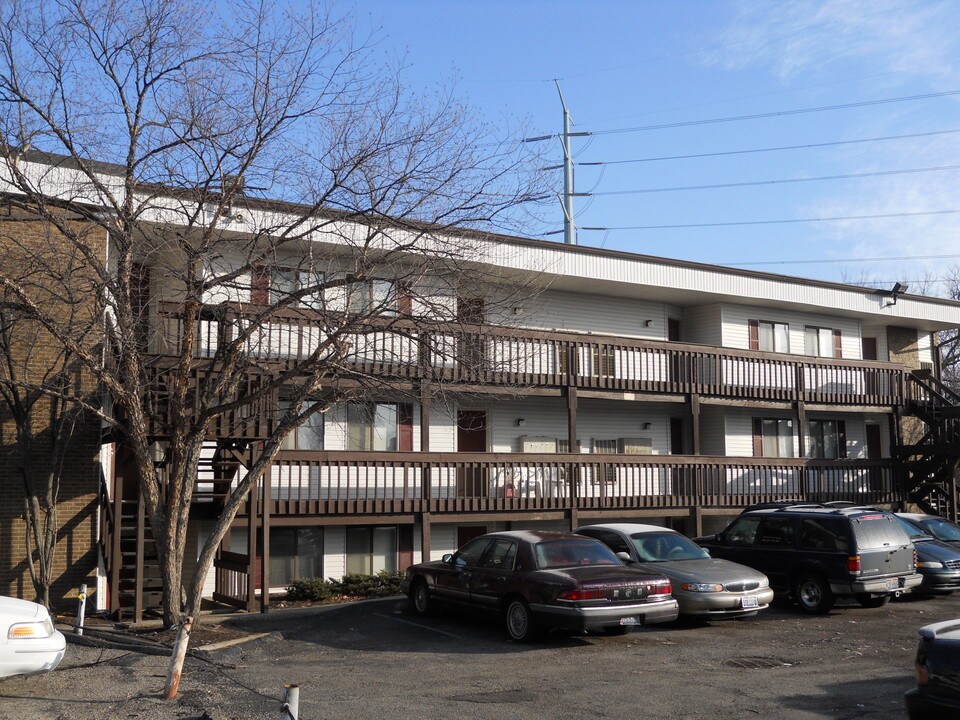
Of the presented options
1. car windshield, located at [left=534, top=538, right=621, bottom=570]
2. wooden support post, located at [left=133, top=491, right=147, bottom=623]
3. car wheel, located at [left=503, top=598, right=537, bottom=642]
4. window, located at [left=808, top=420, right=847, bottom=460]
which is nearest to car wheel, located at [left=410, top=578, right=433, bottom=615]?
car wheel, located at [left=503, top=598, right=537, bottom=642]

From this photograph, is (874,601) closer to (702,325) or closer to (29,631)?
(702,325)

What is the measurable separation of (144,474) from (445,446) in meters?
10.3

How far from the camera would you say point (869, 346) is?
33.2 metres

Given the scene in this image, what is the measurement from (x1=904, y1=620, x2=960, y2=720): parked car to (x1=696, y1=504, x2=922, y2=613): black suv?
30.2 feet

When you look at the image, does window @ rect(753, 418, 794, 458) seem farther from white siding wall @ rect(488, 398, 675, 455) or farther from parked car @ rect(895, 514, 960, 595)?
→ parked car @ rect(895, 514, 960, 595)

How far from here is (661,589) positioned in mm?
13828

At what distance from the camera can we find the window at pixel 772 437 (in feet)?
95.5

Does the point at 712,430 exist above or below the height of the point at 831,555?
above

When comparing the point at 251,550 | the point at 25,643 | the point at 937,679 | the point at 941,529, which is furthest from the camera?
the point at 941,529

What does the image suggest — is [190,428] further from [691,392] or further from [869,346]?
[869,346]

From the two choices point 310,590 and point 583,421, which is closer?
point 310,590

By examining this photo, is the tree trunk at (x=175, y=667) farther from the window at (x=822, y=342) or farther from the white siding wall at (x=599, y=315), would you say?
the window at (x=822, y=342)

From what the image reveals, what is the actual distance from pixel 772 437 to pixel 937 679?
2258cm

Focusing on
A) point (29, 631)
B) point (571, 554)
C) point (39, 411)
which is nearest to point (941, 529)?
point (571, 554)
